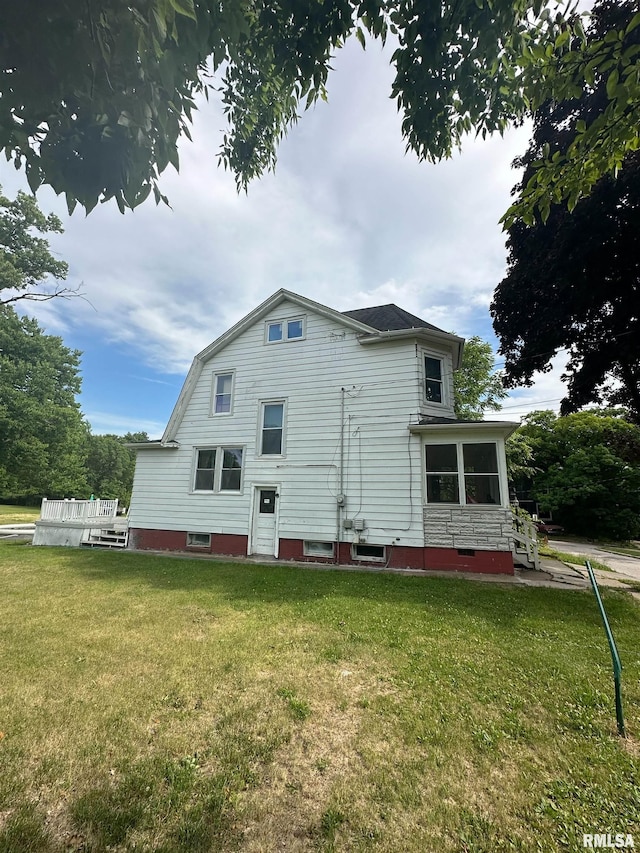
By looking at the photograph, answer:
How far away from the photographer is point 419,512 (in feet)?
32.1

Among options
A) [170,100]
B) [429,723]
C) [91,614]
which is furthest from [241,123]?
[91,614]

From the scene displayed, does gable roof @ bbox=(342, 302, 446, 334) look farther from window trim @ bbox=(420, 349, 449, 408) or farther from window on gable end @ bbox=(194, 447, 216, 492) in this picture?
window on gable end @ bbox=(194, 447, 216, 492)

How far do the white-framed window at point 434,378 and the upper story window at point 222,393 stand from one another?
6.63m

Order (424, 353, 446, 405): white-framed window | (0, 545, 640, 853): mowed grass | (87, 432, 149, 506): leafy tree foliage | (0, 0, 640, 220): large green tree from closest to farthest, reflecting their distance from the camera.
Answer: (0, 0, 640, 220): large green tree → (0, 545, 640, 853): mowed grass → (424, 353, 446, 405): white-framed window → (87, 432, 149, 506): leafy tree foliage

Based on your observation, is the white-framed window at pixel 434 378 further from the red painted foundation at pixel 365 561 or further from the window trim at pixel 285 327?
the red painted foundation at pixel 365 561

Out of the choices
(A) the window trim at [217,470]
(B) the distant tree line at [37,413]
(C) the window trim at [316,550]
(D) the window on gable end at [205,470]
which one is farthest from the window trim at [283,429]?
(B) the distant tree line at [37,413]

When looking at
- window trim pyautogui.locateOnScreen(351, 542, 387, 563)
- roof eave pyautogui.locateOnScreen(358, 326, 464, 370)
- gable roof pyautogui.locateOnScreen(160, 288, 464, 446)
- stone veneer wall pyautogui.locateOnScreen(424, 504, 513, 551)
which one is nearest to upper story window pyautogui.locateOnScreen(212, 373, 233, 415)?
gable roof pyautogui.locateOnScreen(160, 288, 464, 446)

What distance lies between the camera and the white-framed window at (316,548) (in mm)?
10703

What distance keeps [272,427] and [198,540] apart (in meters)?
4.67

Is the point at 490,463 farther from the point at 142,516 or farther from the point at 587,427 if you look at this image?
the point at 587,427

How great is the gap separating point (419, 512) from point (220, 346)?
8.87 metres

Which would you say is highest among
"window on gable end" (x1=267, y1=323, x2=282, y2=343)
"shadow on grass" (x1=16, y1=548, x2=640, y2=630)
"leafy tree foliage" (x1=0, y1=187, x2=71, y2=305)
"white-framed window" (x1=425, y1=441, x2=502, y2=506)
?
"leafy tree foliage" (x1=0, y1=187, x2=71, y2=305)

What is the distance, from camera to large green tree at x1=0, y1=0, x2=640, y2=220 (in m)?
1.75

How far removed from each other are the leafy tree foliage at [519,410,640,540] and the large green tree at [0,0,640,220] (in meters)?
25.1
